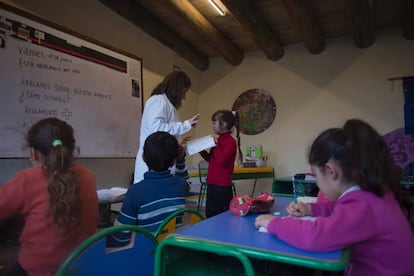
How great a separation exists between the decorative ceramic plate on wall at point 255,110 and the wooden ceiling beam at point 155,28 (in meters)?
0.87

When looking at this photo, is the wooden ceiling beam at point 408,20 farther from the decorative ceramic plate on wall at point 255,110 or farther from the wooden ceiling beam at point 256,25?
the decorative ceramic plate on wall at point 255,110

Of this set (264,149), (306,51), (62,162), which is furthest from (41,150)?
(306,51)

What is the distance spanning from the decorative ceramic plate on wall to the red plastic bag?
3.40 m

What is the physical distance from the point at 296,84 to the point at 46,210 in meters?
3.94

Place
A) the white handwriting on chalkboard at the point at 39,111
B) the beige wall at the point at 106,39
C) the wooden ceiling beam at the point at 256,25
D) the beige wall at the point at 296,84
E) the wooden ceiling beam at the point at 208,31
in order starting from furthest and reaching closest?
the beige wall at the point at 296,84 < the wooden ceiling beam at the point at 208,31 < the wooden ceiling beam at the point at 256,25 < the beige wall at the point at 106,39 < the white handwriting on chalkboard at the point at 39,111

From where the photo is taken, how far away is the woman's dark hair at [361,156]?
84 cm

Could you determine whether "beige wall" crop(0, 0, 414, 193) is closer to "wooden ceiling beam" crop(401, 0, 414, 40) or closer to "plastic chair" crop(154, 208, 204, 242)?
"wooden ceiling beam" crop(401, 0, 414, 40)

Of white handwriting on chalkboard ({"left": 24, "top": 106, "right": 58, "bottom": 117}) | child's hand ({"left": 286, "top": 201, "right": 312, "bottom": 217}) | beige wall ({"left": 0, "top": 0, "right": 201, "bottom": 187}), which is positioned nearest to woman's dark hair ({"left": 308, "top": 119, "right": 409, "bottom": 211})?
child's hand ({"left": 286, "top": 201, "right": 312, "bottom": 217})

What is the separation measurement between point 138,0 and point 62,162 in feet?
9.94

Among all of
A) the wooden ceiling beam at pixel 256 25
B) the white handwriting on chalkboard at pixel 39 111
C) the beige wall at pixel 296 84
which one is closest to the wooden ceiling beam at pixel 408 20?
the beige wall at pixel 296 84

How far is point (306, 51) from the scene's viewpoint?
4.34 metres

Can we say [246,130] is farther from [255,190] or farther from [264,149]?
[255,190]

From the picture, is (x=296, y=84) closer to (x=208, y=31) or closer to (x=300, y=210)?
(x=208, y=31)

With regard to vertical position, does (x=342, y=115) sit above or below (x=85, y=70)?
below
